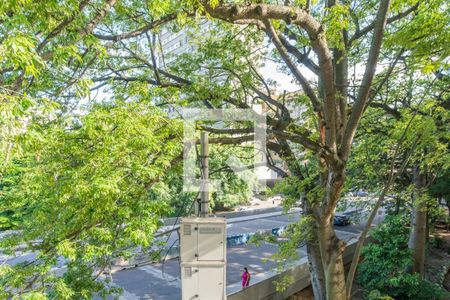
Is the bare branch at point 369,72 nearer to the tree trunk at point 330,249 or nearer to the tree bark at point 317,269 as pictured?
the tree trunk at point 330,249

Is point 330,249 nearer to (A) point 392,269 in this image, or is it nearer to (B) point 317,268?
(B) point 317,268

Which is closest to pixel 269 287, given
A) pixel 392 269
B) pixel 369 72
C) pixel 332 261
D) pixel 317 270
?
pixel 317 270

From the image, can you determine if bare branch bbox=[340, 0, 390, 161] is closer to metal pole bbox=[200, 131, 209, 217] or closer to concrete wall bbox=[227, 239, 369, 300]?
metal pole bbox=[200, 131, 209, 217]

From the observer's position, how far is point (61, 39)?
362cm

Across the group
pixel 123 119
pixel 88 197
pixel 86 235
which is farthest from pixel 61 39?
pixel 86 235

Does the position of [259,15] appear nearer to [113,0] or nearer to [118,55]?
[113,0]

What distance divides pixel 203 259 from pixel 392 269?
8617mm

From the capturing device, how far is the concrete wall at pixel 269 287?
796 centimetres

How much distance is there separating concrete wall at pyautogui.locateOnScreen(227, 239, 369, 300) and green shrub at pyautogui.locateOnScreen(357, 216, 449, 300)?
1954 millimetres

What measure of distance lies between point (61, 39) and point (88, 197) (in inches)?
79.0

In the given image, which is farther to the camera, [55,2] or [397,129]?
[397,129]

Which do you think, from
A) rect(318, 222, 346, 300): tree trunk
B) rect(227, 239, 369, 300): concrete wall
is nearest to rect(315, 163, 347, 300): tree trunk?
rect(318, 222, 346, 300): tree trunk

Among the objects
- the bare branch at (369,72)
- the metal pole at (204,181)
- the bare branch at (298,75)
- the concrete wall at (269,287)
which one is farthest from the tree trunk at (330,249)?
the concrete wall at (269,287)

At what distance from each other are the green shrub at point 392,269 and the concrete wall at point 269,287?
1954 millimetres
